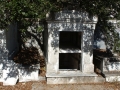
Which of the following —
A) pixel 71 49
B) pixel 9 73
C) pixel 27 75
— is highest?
pixel 71 49

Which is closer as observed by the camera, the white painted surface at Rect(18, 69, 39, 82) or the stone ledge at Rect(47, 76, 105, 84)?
the stone ledge at Rect(47, 76, 105, 84)

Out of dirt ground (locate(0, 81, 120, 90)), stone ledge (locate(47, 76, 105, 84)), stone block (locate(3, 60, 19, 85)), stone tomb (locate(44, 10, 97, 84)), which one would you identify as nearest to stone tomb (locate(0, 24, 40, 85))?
stone block (locate(3, 60, 19, 85))

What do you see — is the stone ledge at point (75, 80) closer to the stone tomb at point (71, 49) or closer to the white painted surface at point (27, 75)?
the stone tomb at point (71, 49)

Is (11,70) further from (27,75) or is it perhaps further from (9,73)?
(27,75)

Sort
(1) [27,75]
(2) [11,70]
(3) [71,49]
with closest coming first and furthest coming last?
1. (2) [11,70]
2. (1) [27,75]
3. (3) [71,49]

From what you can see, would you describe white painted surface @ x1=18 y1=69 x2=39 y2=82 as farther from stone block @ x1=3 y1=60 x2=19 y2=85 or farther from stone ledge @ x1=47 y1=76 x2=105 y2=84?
stone ledge @ x1=47 y1=76 x2=105 y2=84

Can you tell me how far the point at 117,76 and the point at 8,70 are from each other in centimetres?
417

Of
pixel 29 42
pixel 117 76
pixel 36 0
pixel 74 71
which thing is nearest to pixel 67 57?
pixel 29 42

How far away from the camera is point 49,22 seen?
6992 millimetres

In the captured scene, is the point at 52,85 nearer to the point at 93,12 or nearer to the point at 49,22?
the point at 49,22

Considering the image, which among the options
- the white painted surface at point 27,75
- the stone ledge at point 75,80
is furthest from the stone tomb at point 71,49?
the white painted surface at point 27,75

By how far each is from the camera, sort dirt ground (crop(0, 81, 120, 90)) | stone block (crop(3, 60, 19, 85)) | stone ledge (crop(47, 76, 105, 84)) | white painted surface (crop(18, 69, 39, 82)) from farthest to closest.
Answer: white painted surface (crop(18, 69, 39, 82)) < stone ledge (crop(47, 76, 105, 84)) < stone block (crop(3, 60, 19, 85)) < dirt ground (crop(0, 81, 120, 90))

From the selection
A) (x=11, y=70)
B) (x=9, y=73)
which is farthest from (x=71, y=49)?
(x=9, y=73)

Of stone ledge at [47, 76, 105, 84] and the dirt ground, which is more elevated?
stone ledge at [47, 76, 105, 84]
